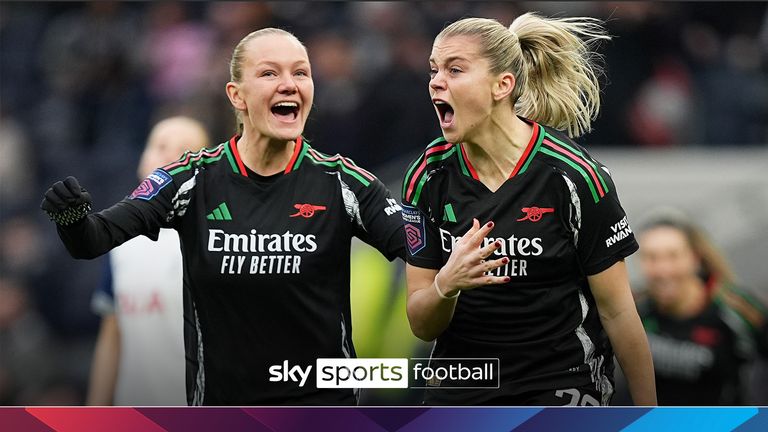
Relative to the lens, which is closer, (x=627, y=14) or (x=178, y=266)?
(x=178, y=266)

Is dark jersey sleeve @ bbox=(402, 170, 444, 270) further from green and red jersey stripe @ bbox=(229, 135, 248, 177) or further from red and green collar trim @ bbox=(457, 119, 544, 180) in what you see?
green and red jersey stripe @ bbox=(229, 135, 248, 177)

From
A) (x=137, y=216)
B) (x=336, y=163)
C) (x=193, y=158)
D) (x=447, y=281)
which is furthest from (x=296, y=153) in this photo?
(x=447, y=281)

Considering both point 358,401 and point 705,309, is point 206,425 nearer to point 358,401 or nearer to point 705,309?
point 358,401

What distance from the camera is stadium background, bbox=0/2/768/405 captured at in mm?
2348

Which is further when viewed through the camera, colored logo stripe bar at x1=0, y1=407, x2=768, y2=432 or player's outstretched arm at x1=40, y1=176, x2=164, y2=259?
player's outstretched arm at x1=40, y1=176, x2=164, y2=259

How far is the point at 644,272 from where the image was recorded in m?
2.42

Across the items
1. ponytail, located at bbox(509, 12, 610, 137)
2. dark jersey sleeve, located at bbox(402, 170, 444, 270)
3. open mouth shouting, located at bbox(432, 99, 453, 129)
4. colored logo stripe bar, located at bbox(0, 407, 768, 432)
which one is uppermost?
ponytail, located at bbox(509, 12, 610, 137)

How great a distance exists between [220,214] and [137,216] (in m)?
0.14

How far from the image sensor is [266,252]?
6.35 feet

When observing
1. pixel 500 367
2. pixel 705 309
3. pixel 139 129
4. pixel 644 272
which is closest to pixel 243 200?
pixel 500 367

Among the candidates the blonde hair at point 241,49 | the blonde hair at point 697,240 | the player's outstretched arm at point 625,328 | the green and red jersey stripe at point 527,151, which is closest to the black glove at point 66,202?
the blonde hair at point 241,49

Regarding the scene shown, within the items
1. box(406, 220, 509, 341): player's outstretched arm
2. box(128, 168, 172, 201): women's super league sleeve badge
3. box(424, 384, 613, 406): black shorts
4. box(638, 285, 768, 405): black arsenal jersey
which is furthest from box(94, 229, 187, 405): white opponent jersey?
box(638, 285, 768, 405): black arsenal jersey

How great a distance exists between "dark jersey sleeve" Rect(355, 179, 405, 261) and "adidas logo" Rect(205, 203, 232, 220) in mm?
224

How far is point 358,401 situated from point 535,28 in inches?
27.7
